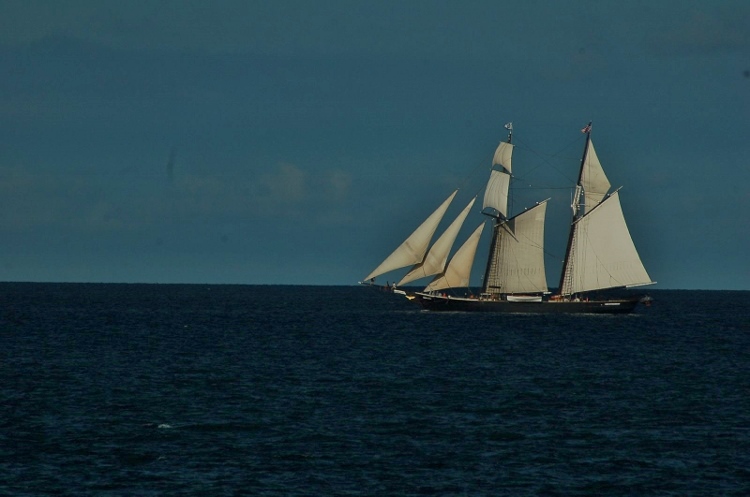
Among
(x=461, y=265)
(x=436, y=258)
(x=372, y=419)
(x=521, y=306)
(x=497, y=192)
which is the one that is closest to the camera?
(x=372, y=419)

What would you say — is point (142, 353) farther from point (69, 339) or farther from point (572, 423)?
point (572, 423)

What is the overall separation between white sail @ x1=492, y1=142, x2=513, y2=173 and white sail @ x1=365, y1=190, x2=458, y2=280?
18447 millimetres

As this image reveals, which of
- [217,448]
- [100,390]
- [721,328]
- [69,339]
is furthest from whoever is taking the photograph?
[721,328]

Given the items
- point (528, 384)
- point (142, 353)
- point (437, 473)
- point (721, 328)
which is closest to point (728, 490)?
point (437, 473)

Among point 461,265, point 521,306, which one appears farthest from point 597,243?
point 461,265

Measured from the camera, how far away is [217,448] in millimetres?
37281

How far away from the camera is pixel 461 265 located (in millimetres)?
116062

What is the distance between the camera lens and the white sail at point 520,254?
119m

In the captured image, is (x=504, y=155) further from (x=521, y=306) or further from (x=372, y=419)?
(x=372, y=419)

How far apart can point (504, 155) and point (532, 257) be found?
13.3m

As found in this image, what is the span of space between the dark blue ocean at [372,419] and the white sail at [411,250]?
89.1 ft

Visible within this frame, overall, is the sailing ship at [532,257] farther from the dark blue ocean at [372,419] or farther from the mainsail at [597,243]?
the dark blue ocean at [372,419]

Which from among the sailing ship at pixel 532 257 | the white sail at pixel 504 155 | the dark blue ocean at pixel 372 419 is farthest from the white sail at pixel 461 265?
the dark blue ocean at pixel 372 419

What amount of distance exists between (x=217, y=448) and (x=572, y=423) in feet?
45.2
